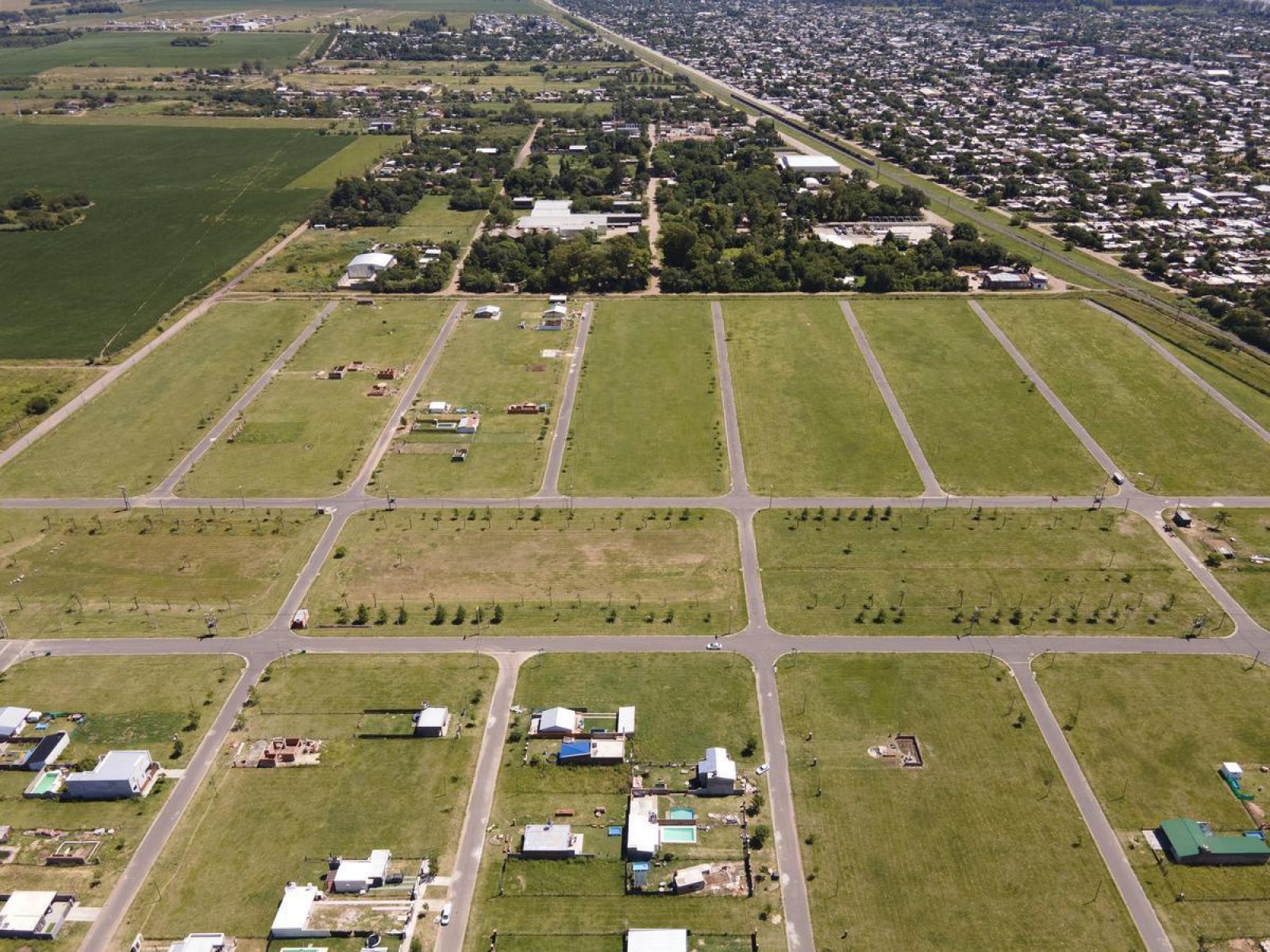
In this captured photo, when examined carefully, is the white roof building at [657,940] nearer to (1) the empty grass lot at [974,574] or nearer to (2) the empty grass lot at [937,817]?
(2) the empty grass lot at [937,817]

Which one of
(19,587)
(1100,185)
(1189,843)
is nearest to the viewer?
(1189,843)

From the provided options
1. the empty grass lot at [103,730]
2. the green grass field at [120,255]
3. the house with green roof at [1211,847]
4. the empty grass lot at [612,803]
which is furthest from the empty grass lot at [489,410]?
the house with green roof at [1211,847]

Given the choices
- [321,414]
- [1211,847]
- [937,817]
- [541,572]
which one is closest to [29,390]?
[321,414]

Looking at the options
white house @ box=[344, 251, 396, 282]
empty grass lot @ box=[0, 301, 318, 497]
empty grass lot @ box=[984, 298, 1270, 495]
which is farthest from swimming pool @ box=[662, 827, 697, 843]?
white house @ box=[344, 251, 396, 282]

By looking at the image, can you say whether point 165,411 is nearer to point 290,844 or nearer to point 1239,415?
point 290,844

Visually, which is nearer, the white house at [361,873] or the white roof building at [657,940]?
the white roof building at [657,940]

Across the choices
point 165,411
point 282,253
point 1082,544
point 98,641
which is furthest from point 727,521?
point 282,253

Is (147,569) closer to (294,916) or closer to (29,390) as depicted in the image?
(294,916)
